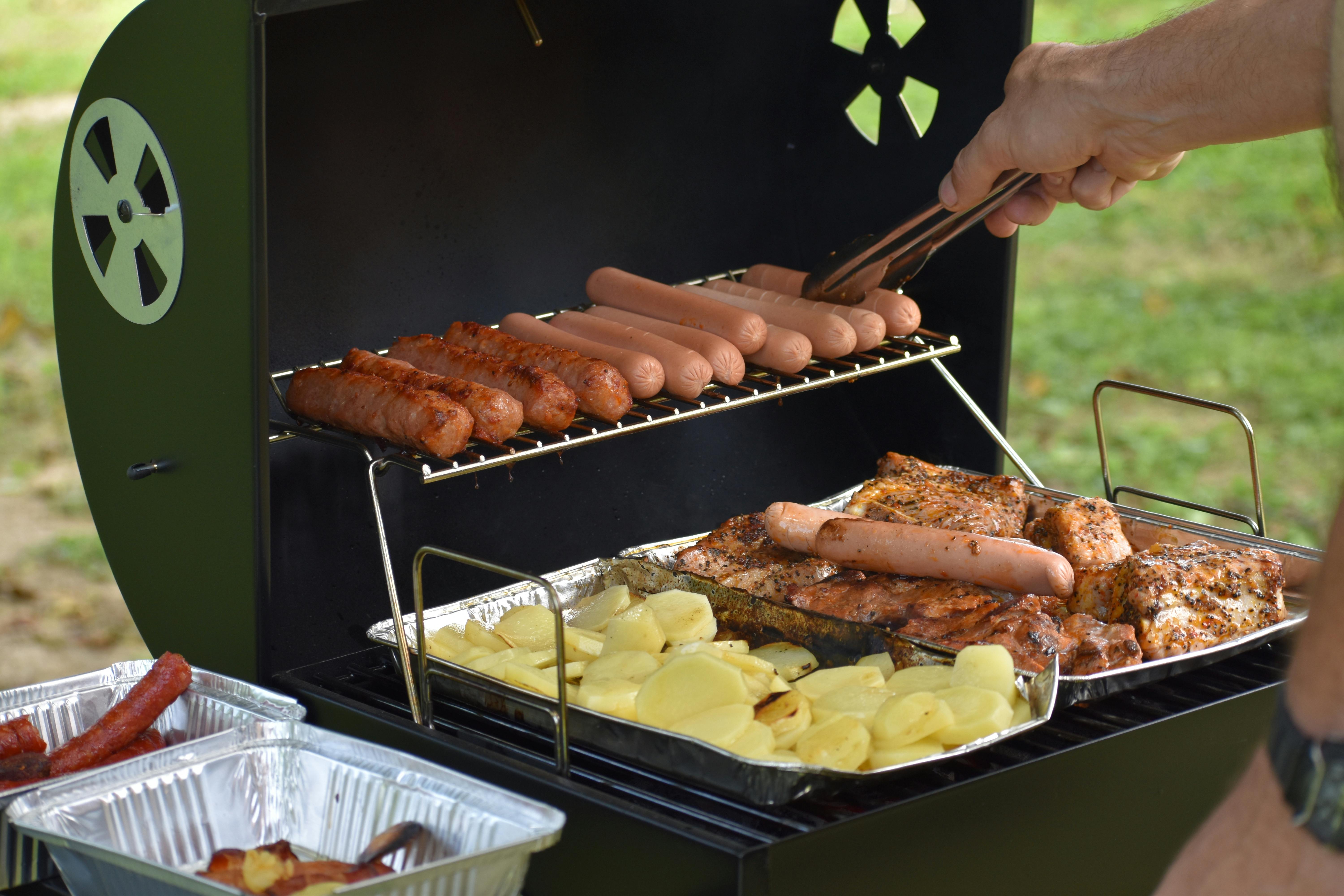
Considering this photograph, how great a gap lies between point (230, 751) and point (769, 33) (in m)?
2.53

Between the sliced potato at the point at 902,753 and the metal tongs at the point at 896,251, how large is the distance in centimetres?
137

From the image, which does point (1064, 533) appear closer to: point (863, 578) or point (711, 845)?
point (863, 578)

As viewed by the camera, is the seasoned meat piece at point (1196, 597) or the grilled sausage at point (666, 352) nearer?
the seasoned meat piece at point (1196, 597)

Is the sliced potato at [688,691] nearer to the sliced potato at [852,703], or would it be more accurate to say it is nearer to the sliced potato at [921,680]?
the sliced potato at [852,703]

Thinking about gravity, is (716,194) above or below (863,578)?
above

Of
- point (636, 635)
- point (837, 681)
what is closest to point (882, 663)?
point (837, 681)

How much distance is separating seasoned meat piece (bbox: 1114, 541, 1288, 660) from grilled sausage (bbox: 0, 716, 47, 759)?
206 cm

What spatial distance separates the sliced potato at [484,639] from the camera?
2.97 meters

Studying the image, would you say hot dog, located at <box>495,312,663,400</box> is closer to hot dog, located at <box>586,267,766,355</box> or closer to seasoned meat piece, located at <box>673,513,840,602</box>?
hot dog, located at <box>586,267,766,355</box>

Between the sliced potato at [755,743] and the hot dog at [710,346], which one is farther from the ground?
the hot dog at [710,346]

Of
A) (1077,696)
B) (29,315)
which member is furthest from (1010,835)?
(29,315)

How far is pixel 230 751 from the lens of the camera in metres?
2.36

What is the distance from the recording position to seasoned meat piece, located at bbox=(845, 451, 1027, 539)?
3.42 meters

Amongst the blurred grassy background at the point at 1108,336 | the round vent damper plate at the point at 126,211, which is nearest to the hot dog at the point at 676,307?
the round vent damper plate at the point at 126,211
